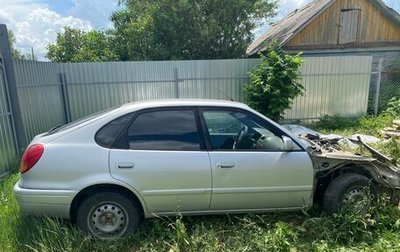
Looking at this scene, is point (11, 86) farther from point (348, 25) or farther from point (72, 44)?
point (72, 44)

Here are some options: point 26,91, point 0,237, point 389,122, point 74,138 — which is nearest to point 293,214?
point 74,138

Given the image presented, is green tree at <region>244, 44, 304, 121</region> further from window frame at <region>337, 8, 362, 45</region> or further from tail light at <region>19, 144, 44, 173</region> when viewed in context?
window frame at <region>337, 8, 362, 45</region>

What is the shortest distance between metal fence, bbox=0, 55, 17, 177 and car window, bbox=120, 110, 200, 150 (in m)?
3.46

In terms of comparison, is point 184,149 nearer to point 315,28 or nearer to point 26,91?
point 26,91

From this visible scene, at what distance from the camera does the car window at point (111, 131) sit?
9.47ft

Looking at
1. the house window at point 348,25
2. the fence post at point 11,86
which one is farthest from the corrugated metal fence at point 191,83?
the house window at point 348,25

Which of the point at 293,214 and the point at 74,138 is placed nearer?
the point at 74,138

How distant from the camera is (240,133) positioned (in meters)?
3.37

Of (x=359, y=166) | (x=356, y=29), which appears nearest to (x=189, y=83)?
(x=359, y=166)

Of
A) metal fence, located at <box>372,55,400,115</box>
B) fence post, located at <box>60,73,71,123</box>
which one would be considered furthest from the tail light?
metal fence, located at <box>372,55,400,115</box>

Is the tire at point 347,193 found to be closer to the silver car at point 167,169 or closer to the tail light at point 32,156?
the silver car at point 167,169

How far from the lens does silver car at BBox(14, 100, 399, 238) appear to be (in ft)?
9.24

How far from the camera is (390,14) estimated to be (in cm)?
1411

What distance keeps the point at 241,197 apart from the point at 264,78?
18.3ft
